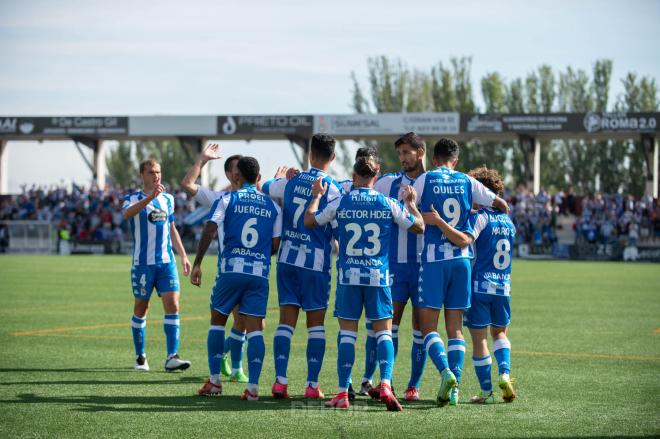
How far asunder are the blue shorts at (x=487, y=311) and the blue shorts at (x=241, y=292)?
80.5 inches

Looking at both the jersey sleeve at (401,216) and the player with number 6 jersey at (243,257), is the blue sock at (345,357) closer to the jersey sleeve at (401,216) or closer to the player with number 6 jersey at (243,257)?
the player with number 6 jersey at (243,257)

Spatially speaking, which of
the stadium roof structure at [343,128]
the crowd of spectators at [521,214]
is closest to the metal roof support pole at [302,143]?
the stadium roof structure at [343,128]

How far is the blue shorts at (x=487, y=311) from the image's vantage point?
30.0 ft

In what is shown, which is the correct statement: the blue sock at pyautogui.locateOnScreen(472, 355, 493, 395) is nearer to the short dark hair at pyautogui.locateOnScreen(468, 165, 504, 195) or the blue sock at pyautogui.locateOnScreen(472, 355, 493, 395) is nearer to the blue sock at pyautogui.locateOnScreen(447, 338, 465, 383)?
the blue sock at pyautogui.locateOnScreen(447, 338, 465, 383)

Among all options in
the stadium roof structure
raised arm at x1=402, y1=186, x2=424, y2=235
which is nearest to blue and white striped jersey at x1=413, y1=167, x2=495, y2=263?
raised arm at x1=402, y1=186, x2=424, y2=235

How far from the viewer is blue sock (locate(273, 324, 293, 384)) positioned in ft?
29.2

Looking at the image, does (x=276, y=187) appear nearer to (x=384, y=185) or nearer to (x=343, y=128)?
(x=384, y=185)

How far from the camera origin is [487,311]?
9180mm

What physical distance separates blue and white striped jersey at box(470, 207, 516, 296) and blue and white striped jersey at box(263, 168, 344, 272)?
148 centimetres

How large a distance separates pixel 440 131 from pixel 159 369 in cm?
3749

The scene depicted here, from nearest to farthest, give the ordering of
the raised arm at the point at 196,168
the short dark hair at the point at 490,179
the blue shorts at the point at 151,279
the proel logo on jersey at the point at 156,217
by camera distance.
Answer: the raised arm at the point at 196,168, the short dark hair at the point at 490,179, the blue shorts at the point at 151,279, the proel logo on jersey at the point at 156,217

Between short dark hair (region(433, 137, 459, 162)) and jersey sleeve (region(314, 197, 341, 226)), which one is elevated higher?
short dark hair (region(433, 137, 459, 162))

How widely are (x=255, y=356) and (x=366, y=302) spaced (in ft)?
3.94

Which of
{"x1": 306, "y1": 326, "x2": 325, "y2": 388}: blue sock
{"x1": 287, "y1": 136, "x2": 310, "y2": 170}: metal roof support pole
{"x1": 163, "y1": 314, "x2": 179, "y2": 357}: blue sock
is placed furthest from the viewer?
{"x1": 287, "y1": 136, "x2": 310, "y2": 170}: metal roof support pole
